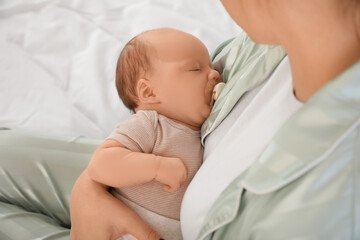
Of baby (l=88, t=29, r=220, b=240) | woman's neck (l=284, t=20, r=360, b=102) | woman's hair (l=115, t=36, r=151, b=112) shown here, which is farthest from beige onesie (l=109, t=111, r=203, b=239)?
woman's neck (l=284, t=20, r=360, b=102)

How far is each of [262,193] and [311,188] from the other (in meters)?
0.08

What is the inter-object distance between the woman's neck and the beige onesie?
1.20ft

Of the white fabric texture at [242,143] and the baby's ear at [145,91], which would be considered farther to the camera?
the baby's ear at [145,91]

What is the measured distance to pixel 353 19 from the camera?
66 centimetres

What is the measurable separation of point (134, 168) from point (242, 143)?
9.7 inches

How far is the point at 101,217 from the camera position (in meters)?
0.94

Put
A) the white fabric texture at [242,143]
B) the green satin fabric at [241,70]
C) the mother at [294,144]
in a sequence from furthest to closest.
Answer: the green satin fabric at [241,70] < the white fabric texture at [242,143] < the mother at [294,144]

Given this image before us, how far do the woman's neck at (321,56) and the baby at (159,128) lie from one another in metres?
0.35

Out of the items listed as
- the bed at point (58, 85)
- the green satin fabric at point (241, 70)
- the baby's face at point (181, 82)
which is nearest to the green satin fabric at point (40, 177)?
the bed at point (58, 85)

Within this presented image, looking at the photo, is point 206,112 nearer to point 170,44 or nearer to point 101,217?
point 170,44

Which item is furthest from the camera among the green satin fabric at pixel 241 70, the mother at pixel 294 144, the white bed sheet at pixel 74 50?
the white bed sheet at pixel 74 50

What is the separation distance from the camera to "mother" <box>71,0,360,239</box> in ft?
2.00

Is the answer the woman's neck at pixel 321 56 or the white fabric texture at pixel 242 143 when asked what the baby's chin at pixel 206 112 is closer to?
the white fabric texture at pixel 242 143

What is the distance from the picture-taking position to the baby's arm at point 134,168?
90 cm
